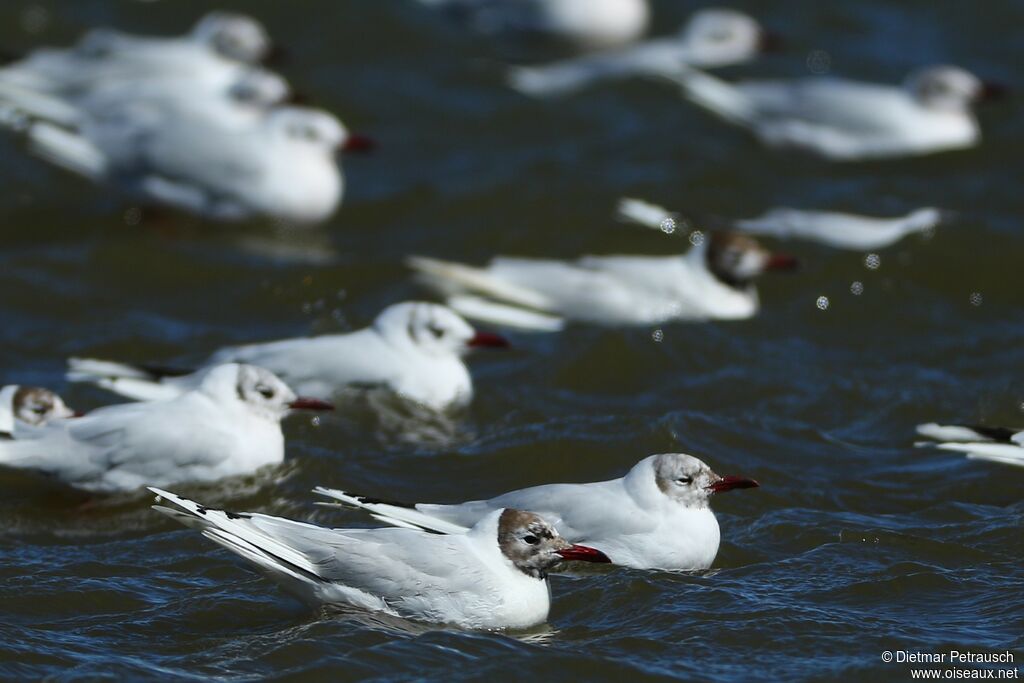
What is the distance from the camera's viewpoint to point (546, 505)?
302 inches

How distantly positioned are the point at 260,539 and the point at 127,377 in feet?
10.8

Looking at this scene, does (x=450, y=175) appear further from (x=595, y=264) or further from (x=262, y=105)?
(x=595, y=264)

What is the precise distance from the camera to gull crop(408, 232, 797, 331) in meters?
11.6

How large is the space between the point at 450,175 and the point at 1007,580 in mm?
7868

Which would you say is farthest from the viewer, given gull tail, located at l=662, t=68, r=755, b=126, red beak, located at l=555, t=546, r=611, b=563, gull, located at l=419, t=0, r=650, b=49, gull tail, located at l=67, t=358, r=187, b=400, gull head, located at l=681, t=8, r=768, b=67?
gull, located at l=419, t=0, r=650, b=49

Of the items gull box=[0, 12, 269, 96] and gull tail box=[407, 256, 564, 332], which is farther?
gull box=[0, 12, 269, 96]

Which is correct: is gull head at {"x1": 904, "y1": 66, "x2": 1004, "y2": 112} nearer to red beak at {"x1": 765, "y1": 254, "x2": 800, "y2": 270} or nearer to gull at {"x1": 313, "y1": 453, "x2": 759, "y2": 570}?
red beak at {"x1": 765, "y1": 254, "x2": 800, "y2": 270}

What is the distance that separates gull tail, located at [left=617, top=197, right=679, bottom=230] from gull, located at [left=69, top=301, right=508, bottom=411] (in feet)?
10.9

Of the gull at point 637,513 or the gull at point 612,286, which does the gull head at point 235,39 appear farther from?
the gull at point 637,513

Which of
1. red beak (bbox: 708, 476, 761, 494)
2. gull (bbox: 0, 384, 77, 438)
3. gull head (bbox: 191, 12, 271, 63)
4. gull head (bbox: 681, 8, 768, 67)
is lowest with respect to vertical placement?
red beak (bbox: 708, 476, 761, 494)

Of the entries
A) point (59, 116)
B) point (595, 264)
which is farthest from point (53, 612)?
point (59, 116)

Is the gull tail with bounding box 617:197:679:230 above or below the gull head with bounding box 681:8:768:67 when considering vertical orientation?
below

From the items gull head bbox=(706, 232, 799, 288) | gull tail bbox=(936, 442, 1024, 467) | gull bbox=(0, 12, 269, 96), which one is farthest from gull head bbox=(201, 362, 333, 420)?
gull bbox=(0, 12, 269, 96)

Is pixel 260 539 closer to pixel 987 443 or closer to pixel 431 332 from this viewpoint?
pixel 431 332
